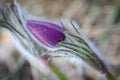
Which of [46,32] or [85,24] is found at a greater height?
[85,24]

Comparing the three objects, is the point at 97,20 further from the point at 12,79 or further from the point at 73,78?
the point at 12,79

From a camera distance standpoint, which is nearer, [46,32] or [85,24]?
[46,32]

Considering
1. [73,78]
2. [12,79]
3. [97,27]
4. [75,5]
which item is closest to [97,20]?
[97,27]

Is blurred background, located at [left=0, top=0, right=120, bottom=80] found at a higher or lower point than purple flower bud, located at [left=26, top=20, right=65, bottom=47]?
higher

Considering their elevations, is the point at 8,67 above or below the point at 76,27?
above

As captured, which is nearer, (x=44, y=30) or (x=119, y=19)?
(x=44, y=30)
